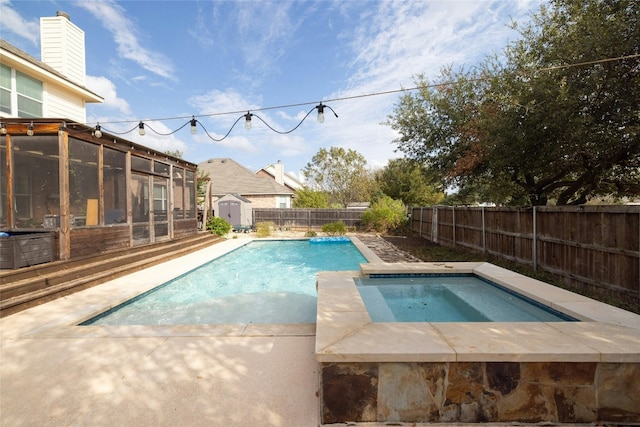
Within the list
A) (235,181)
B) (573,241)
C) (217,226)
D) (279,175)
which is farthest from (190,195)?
(279,175)

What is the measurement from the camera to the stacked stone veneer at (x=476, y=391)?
1945mm

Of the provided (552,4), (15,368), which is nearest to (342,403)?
(15,368)

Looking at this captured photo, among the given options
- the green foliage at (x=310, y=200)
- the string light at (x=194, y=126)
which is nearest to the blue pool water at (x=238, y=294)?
the string light at (x=194, y=126)

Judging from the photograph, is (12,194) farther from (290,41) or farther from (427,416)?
(290,41)

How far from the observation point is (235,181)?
2284 centimetres

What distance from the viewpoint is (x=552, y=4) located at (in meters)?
5.99

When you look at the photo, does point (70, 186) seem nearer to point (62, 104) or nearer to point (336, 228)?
point (62, 104)

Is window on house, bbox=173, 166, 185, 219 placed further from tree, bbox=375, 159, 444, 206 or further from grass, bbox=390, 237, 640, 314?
tree, bbox=375, 159, 444, 206

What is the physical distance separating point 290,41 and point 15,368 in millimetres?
11041

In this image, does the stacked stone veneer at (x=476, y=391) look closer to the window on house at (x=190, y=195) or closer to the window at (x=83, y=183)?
the window at (x=83, y=183)

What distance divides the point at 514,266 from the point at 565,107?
147 inches

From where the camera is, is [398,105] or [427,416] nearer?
[427,416]

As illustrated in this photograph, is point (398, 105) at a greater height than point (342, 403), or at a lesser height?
greater

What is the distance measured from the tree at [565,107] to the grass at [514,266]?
2188 millimetres
